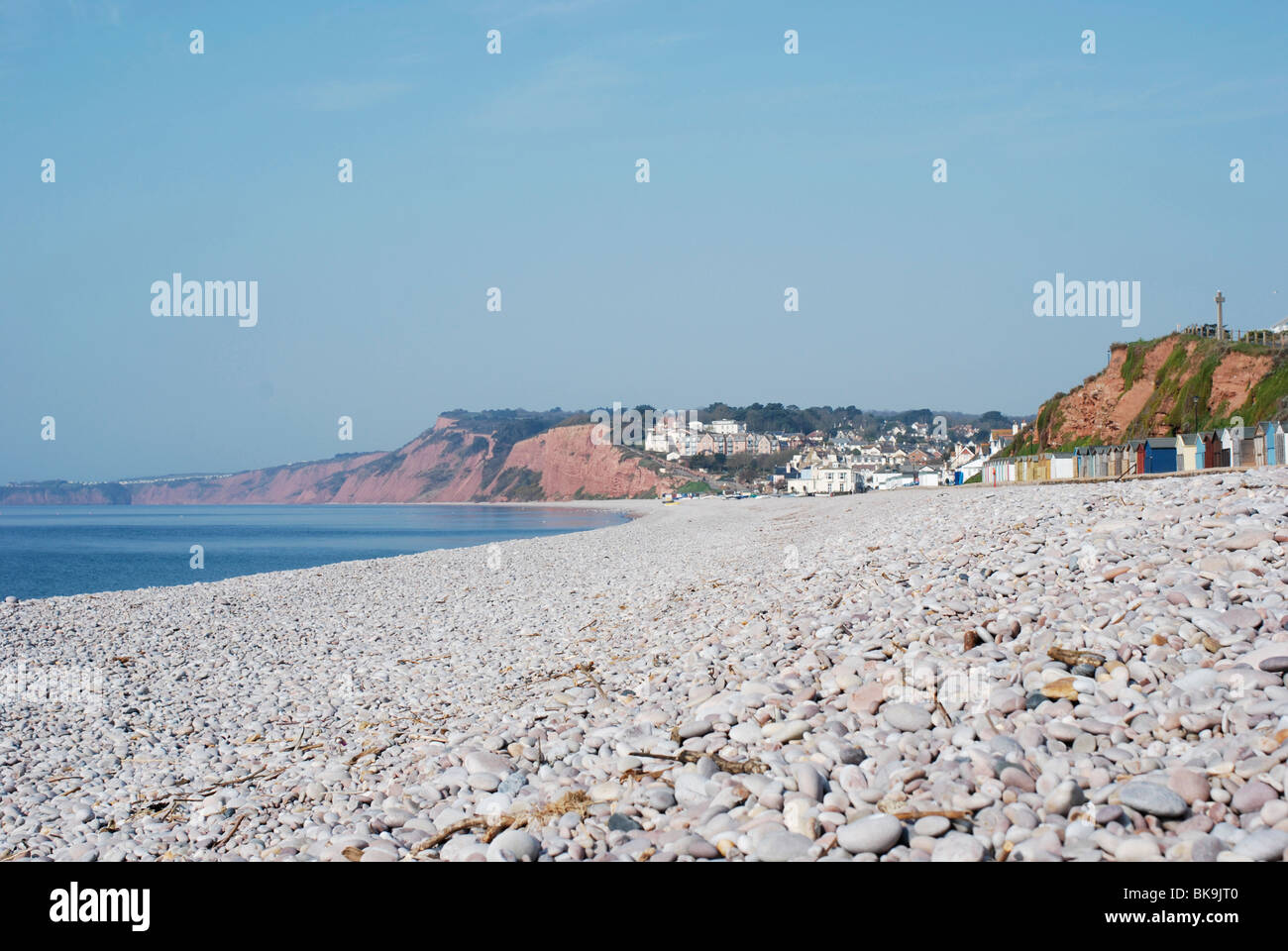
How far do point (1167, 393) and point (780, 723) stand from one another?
2113 inches

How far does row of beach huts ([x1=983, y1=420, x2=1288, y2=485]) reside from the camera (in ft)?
96.2

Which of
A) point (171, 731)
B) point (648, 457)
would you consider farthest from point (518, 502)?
point (171, 731)

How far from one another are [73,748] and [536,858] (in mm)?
6607

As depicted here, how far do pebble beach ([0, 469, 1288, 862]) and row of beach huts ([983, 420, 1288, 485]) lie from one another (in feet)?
65.3

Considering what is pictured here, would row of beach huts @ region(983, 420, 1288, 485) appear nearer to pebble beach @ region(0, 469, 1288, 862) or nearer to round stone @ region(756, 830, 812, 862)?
pebble beach @ region(0, 469, 1288, 862)

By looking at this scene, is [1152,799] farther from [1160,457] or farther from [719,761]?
[1160,457]

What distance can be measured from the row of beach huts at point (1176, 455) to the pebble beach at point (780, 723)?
19918mm

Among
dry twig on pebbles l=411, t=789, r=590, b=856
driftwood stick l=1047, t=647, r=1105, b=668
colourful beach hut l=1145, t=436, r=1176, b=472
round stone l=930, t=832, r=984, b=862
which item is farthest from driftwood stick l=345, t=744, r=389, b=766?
colourful beach hut l=1145, t=436, r=1176, b=472

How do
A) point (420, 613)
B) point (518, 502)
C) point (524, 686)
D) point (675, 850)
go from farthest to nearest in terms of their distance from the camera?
point (518, 502) → point (420, 613) → point (524, 686) → point (675, 850)

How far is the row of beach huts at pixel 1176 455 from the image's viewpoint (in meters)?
29.3
